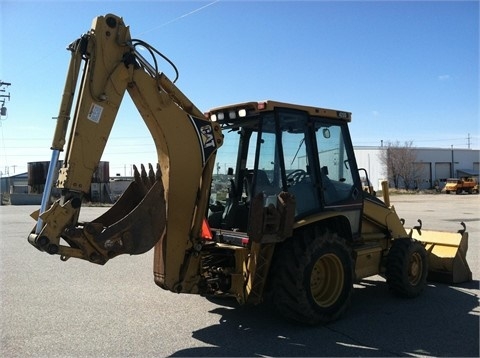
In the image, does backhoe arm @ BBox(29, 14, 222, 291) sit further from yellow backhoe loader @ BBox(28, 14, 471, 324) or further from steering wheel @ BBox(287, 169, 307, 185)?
steering wheel @ BBox(287, 169, 307, 185)

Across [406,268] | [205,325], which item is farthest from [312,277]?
[406,268]

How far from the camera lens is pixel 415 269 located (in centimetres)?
700

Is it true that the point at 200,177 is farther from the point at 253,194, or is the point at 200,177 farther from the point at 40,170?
the point at 40,170

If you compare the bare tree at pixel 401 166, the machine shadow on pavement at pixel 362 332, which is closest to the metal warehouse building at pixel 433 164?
the bare tree at pixel 401 166

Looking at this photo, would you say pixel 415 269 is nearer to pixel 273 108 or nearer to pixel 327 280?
pixel 327 280

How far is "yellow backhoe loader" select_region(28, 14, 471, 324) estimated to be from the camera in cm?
467

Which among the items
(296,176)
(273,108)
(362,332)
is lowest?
(362,332)

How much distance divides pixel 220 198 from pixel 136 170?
1.31 meters

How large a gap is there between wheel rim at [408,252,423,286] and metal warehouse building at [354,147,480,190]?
65009mm

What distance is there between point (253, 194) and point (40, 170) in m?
38.0

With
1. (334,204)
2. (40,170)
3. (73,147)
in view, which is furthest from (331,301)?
(40,170)

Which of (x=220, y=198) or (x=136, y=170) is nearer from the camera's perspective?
(x=136, y=170)

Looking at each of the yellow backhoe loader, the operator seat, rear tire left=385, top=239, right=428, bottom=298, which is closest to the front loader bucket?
rear tire left=385, top=239, right=428, bottom=298

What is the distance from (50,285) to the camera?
795cm
